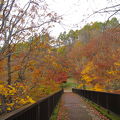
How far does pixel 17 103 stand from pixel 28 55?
2401mm

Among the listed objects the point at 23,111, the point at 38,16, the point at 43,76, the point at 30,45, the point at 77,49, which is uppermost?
the point at 77,49

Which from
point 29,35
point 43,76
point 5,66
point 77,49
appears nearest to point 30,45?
point 29,35

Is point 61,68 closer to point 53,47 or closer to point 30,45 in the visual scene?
point 53,47

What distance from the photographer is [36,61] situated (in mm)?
8367

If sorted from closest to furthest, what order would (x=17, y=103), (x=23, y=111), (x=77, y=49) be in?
(x=23, y=111) < (x=17, y=103) < (x=77, y=49)

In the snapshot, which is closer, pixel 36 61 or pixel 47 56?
pixel 36 61

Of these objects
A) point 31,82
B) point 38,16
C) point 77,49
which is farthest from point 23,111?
point 77,49

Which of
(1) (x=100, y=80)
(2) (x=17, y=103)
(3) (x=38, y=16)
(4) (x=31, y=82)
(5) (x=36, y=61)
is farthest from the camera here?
(1) (x=100, y=80)

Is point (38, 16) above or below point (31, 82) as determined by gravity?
above

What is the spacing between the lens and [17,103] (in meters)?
6.48

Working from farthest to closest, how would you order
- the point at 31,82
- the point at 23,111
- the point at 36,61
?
the point at 31,82
the point at 36,61
the point at 23,111

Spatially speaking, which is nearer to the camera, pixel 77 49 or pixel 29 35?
pixel 29 35

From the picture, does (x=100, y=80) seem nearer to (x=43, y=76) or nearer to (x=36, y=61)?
(x=43, y=76)

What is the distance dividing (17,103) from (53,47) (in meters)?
3.96
